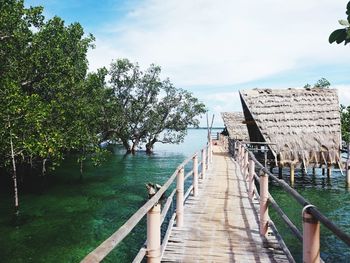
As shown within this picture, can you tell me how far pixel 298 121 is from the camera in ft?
69.5

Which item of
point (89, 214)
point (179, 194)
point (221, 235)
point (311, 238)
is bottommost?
point (89, 214)

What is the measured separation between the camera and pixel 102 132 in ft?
124

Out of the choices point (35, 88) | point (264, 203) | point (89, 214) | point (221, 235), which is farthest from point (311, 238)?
point (35, 88)

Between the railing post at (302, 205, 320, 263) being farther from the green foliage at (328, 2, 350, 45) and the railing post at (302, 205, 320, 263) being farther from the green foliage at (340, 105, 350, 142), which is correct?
the green foliage at (340, 105, 350, 142)

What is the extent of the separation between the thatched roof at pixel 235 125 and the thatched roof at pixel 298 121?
36.2ft

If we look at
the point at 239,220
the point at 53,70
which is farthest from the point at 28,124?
the point at 239,220

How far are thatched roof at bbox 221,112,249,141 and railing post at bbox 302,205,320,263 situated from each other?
30177 millimetres

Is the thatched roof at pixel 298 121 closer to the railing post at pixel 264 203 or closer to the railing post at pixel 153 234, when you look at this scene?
the railing post at pixel 264 203

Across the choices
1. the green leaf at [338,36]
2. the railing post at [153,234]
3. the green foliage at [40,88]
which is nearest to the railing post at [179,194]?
the railing post at [153,234]

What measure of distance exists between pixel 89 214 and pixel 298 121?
13.3 metres

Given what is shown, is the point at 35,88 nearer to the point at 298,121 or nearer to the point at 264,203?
the point at 298,121

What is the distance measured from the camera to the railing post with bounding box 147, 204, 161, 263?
146 inches

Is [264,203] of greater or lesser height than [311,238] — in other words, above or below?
below

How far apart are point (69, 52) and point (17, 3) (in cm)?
727
